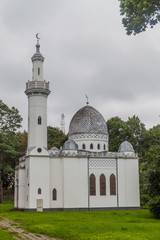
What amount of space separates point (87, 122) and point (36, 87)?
24.7 ft

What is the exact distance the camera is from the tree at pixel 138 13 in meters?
9.30

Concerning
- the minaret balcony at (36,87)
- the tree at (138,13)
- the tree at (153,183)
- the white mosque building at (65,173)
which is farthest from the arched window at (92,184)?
the tree at (138,13)

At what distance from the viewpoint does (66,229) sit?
16391 mm

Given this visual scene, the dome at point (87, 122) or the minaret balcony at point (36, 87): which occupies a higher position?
Result: the minaret balcony at point (36, 87)

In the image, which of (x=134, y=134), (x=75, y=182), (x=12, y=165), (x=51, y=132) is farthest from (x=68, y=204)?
(x=51, y=132)

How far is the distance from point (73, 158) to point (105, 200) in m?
5.54

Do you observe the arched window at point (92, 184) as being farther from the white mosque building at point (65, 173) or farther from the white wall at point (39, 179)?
the white wall at point (39, 179)

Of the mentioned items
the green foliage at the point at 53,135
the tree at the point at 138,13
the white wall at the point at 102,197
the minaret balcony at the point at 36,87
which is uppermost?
the minaret balcony at the point at 36,87

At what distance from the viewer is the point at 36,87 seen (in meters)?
35.8

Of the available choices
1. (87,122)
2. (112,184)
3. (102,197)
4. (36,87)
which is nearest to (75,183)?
(102,197)

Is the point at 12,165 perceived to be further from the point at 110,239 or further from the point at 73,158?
the point at 110,239

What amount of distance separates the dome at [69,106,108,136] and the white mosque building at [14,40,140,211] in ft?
8.57

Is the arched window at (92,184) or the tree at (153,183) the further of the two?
the arched window at (92,184)

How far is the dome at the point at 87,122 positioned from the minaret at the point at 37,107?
529cm
